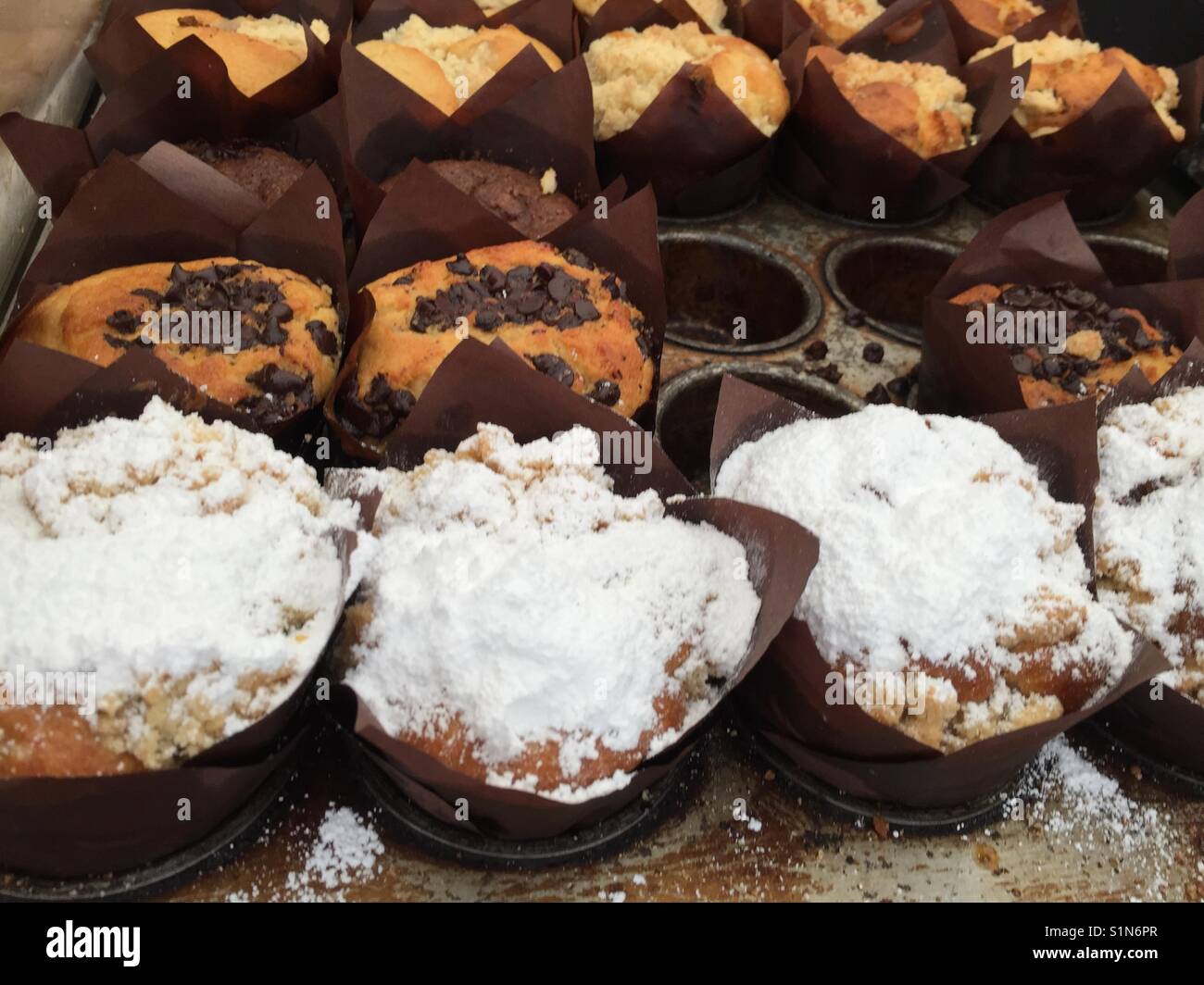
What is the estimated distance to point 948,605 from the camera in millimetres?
1719

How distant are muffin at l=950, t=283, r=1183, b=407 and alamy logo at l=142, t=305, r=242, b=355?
5.59 ft

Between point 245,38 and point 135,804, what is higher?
point 245,38

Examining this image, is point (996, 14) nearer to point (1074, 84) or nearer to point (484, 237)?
point (1074, 84)

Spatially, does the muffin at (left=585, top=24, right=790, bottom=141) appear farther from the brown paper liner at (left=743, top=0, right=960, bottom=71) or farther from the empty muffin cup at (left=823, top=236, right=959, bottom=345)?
the empty muffin cup at (left=823, top=236, right=959, bottom=345)

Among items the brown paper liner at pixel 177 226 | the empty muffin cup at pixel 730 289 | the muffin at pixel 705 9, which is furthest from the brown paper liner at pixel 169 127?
the muffin at pixel 705 9

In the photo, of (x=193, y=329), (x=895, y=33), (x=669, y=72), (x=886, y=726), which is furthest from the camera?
(x=895, y=33)

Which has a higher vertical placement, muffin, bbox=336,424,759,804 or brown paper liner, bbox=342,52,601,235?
brown paper liner, bbox=342,52,601,235

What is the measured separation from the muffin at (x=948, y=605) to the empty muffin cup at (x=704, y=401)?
0.88 meters

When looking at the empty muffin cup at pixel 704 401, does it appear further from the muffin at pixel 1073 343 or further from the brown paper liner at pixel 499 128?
the brown paper liner at pixel 499 128

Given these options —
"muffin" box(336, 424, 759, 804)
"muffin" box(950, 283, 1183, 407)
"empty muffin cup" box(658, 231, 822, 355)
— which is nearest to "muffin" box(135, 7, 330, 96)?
"empty muffin cup" box(658, 231, 822, 355)

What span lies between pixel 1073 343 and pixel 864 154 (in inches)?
44.5

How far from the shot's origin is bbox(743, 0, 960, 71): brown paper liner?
3.76 metres
